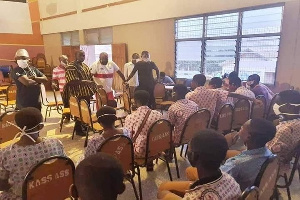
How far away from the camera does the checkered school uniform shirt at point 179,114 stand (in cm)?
284

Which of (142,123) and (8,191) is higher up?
(142,123)

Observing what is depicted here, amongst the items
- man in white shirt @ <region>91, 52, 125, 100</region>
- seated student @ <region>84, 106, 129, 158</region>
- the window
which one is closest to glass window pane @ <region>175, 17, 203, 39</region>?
the window

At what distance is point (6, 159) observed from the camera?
4.95 feet

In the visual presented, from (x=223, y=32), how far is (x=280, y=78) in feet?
5.76

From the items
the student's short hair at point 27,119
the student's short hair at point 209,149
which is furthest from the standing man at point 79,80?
Result: the student's short hair at point 209,149

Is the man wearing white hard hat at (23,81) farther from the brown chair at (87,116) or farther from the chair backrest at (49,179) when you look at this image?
the chair backrest at (49,179)

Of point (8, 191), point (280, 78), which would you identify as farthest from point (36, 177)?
point (280, 78)

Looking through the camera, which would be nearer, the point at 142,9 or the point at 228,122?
the point at 228,122

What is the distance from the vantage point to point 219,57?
605cm

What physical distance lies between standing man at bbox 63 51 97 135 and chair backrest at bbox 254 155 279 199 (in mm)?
3230

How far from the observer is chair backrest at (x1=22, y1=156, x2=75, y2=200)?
1.43 meters

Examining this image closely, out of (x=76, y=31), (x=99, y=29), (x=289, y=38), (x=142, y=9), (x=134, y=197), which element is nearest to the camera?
(x=134, y=197)

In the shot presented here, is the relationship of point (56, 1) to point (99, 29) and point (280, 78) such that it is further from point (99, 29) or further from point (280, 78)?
point (280, 78)

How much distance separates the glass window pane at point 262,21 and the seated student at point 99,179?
5.20m
